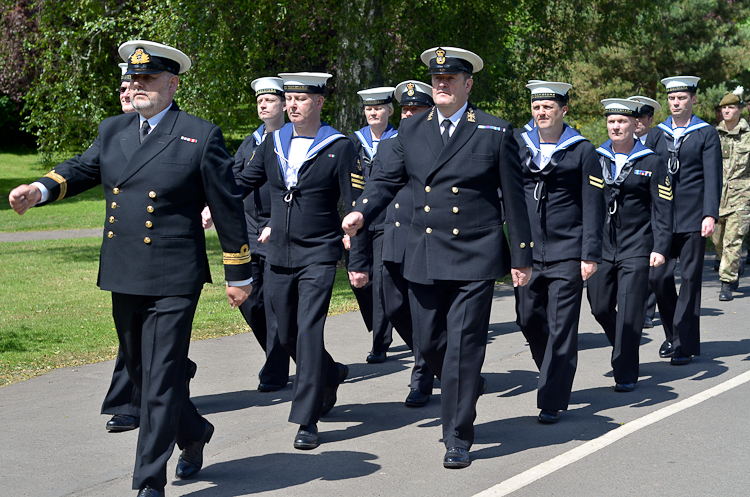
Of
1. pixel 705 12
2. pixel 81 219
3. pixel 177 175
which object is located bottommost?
pixel 81 219

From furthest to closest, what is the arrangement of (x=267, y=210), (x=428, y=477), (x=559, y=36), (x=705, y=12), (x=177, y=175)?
(x=705, y=12)
(x=559, y=36)
(x=267, y=210)
(x=428, y=477)
(x=177, y=175)

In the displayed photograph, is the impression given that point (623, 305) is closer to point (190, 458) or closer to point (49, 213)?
point (190, 458)

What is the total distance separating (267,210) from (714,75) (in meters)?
22.8

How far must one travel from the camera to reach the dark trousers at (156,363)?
4.50 m

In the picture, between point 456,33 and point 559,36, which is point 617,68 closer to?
point 559,36

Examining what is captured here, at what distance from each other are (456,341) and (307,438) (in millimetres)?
1073

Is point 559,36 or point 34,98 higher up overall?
point 559,36

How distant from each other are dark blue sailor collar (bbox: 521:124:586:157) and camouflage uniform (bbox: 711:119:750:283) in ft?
19.7

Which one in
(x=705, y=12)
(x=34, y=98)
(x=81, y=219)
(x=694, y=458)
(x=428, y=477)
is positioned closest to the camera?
(x=428, y=477)

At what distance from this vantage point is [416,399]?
6660 mm

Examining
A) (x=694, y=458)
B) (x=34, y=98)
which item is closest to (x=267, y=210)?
(x=694, y=458)

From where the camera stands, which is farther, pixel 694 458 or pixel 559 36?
pixel 559 36

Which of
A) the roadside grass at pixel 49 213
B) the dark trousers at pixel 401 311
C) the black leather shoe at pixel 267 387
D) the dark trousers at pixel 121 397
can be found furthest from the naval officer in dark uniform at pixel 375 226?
the roadside grass at pixel 49 213

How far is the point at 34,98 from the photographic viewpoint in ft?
56.6
